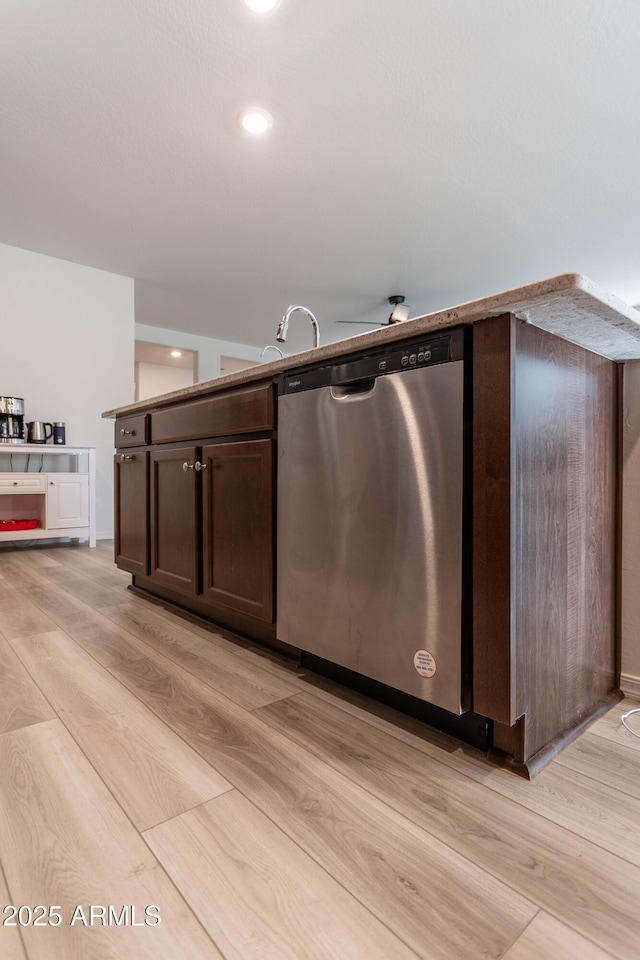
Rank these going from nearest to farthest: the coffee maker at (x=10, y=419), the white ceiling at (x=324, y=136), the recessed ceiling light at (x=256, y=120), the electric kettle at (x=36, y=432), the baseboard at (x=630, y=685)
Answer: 1. the baseboard at (x=630, y=685)
2. the white ceiling at (x=324, y=136)
3. the recessed ceiling light at (x=256, y=120)
4. the coffee maker at (x=10, y=419)
5. the electric kettle at (x=36, y=432)

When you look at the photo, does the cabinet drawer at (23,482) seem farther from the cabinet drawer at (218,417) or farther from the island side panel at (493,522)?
the island side panel at (493,522)

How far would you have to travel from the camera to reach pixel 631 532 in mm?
1253

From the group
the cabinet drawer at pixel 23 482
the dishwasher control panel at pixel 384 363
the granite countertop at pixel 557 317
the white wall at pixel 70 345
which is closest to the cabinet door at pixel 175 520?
the dishwasher control panel at pixel 384 363

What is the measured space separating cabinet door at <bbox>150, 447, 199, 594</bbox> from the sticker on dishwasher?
3.29ft

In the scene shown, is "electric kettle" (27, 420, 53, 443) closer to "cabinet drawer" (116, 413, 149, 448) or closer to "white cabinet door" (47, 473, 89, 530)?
"white cabinet door" (47, 473, 89, 530)

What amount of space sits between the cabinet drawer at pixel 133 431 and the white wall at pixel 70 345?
2131 mm

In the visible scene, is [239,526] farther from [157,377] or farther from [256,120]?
[157,377]

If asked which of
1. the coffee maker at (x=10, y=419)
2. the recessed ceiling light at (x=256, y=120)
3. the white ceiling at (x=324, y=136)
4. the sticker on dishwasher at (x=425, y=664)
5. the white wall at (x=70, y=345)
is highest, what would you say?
the white ceiling at (x=324, y=136)

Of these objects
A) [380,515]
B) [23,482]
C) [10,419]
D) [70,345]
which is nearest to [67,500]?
[23,482]

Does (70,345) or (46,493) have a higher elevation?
(70,345)

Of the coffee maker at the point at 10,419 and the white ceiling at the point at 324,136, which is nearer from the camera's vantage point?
the white ceiling at the point at 324,136

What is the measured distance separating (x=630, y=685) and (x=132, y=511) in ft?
6.54

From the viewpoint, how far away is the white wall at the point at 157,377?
29.4 ft

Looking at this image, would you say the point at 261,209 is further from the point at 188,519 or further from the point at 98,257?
the point at 188,519
